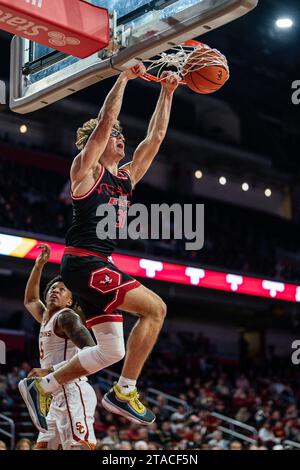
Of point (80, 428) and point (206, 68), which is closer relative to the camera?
point (206, 68)

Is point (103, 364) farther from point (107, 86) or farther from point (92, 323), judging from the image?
point (107, 86)

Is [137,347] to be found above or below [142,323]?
below

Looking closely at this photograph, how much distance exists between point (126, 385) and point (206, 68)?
2482mm

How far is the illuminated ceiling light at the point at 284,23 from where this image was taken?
19266 millimetres

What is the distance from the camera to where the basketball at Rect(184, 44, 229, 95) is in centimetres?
610

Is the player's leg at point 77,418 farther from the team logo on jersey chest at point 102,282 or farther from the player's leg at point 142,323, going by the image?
the team logo on jersey chest at point 102,282

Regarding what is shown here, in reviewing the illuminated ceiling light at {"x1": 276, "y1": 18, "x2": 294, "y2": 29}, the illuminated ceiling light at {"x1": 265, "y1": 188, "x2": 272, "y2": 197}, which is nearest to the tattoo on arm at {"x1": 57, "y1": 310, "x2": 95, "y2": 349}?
the illuminated ceiling light at {"x1": 276, "y1": 18, "x2": 294, "y2": 29}


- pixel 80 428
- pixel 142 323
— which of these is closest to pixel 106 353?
pixel 142 323

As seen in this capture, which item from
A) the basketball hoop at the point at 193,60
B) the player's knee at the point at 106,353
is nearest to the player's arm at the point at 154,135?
the basketball hoop at the point at 193,60

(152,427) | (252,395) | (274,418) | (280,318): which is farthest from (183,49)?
(280,318)

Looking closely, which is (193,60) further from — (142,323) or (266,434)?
(266,434)

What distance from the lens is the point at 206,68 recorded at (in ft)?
20.0

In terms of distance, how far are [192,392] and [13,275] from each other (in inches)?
243

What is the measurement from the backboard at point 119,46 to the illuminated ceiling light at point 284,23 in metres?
14.2
